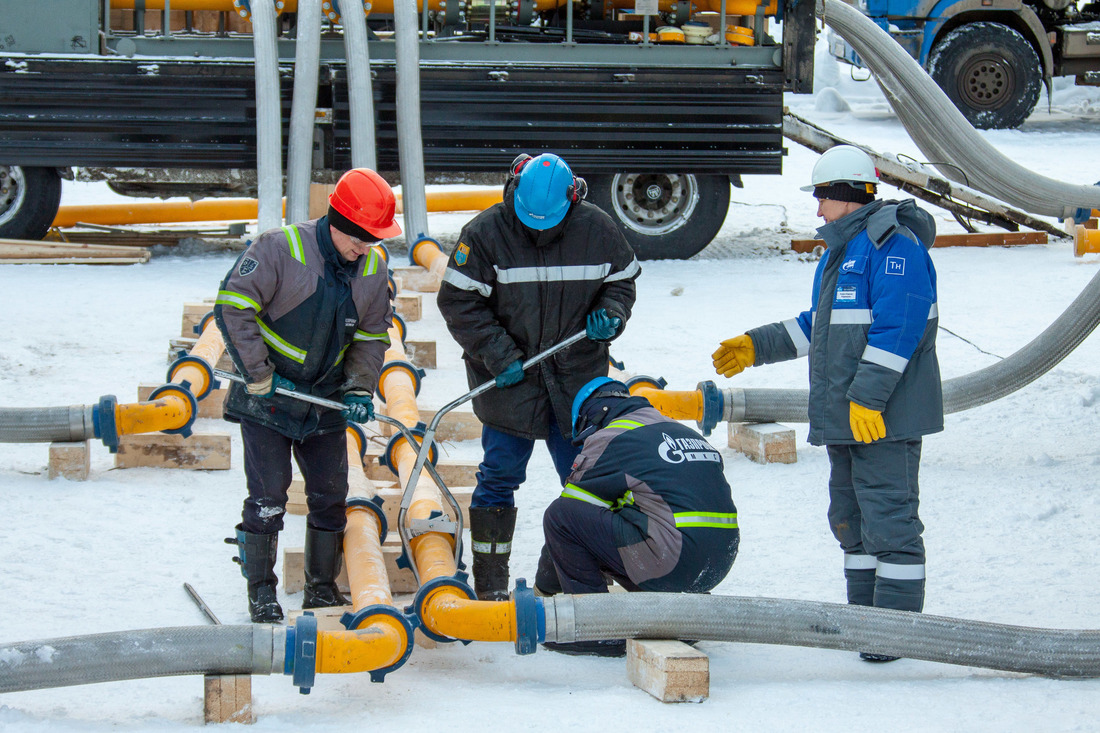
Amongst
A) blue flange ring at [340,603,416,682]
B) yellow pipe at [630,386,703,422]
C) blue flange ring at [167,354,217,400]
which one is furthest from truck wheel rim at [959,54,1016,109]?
blue flange ring at [340,603,416,682]

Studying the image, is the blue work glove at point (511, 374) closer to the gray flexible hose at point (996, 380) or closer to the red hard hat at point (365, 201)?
the red hard hat at point (365, 201)

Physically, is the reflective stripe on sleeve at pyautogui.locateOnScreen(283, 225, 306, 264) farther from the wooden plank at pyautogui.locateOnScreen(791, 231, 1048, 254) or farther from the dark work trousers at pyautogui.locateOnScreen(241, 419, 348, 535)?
the wooden plank at pyautogui.locateOnScreen(791, 231, 1048, 254)

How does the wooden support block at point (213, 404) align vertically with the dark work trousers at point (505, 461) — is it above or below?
below

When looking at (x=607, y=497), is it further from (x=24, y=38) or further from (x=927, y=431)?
(x=24, y=38)

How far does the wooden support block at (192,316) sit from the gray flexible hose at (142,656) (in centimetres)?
412

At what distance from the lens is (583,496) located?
3.98 meters

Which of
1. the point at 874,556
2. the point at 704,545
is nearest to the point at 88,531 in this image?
the point at 704,545

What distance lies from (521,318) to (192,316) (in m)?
3.47

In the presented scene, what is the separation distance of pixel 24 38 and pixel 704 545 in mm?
7532

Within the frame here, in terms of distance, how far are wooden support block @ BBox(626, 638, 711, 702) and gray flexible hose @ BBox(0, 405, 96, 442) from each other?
9.68 ft

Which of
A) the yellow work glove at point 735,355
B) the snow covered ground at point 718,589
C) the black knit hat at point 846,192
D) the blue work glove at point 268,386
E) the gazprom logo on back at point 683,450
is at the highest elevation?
the black knit hat at point 846,192

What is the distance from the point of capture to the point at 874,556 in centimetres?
413

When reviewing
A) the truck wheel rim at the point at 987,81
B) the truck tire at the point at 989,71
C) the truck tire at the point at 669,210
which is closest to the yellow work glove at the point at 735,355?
the truck tire at the point at 669,210

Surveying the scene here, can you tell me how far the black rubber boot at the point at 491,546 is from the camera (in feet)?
14.5
